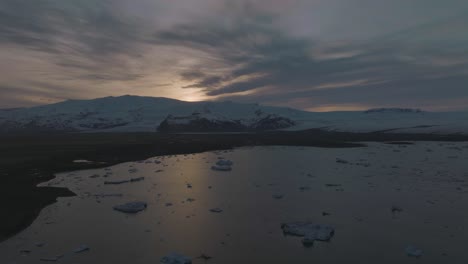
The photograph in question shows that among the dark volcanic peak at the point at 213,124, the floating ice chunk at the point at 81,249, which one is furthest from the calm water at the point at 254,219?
the dark volcanic peak at the point at 213,124

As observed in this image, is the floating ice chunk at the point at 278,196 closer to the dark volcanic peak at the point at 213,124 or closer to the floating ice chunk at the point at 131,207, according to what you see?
the floating ice chunk at the point at 131,207

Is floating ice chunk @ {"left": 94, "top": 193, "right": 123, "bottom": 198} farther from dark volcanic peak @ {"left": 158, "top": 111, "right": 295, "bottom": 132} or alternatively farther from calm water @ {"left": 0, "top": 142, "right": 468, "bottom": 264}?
dark volcanic peak @ {"left": 158, "top": 111, "right": 295, "bottom": 132}

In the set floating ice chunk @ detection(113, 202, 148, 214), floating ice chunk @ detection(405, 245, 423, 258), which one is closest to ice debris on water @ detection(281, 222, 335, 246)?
floating ice chunk @ detection(405, 245, 423, 258)

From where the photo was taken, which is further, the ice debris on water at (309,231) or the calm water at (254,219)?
the ice debris on water at (309,231)

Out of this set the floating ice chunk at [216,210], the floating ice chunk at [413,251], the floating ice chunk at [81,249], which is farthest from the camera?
the floating ice chunk at [216,210]

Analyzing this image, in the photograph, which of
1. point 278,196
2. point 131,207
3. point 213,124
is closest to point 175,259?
point 131,207
